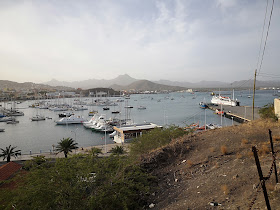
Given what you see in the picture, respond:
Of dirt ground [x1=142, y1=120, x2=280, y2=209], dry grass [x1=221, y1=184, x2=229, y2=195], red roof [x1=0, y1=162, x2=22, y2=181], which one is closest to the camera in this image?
dirt ground [x1=142, y1=120, x2=280, y2=209]

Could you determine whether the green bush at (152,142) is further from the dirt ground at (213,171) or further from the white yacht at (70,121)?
the white yacht at (70,121)

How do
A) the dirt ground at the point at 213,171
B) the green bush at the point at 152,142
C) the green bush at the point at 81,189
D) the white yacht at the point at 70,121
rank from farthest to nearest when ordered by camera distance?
the white yacht at the point at 70,121 < the green bush at the point at 152,142 < the green bush at the point at 81,189 < the dirt ground at the point at 213,171

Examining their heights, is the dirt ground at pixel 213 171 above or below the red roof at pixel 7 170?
above

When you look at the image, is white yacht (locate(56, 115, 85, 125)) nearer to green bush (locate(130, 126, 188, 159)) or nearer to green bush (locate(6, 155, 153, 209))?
green bush (locate(130, 126, 188, 159))

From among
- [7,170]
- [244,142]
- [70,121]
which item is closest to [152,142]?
[244,142]

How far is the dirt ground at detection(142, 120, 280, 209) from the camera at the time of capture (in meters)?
4.89

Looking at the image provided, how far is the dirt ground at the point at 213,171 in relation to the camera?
4.89m

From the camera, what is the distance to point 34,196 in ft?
17.8

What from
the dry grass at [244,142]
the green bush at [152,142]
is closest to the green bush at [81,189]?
the dry grass at [244,142]

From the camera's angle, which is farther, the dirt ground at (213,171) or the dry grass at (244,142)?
the dry grass at (244,142)

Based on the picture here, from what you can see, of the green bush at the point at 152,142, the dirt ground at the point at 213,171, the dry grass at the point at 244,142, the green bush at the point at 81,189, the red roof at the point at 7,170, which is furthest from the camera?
the green bush at the point at 152,142

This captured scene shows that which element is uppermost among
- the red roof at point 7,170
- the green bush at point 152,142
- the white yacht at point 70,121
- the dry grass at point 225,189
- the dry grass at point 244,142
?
the dry grass at point 244,142

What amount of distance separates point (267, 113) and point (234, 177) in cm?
981

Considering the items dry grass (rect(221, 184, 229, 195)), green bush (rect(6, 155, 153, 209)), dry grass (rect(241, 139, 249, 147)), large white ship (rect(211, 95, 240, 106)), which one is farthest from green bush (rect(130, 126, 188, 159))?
large white ship (rect(211, 95, 240, 106))
